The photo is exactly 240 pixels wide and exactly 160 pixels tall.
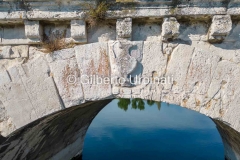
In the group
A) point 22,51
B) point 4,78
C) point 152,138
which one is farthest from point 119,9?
point 152,138

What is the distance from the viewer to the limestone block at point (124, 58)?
1.97 metres

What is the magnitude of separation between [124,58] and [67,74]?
1.82 ft

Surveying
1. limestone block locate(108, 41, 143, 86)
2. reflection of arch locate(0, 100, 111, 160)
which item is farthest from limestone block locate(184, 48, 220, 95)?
reflection of arch locate(0, 100, 111, 160)

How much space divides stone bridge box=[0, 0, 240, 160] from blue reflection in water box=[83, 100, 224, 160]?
3.71m

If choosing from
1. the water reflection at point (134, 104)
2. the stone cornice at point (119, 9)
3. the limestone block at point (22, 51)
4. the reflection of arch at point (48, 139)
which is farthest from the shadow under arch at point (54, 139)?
the water reflection at point (134, 104)

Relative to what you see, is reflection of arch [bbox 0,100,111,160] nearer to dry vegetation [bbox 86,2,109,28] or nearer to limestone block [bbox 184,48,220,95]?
dry vegetation [bbox 86,2,109,28]

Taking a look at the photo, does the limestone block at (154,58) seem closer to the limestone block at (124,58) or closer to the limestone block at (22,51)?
the limestone block at (124,58)

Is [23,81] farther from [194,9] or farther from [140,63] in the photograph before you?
[194,9]

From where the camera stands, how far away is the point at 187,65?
1960 millimetres

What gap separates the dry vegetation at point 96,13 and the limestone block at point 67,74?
0.32 metres

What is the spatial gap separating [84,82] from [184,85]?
917 millimetres

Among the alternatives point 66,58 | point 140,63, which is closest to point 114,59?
point 140,63

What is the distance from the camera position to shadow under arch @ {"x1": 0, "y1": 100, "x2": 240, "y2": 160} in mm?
2705

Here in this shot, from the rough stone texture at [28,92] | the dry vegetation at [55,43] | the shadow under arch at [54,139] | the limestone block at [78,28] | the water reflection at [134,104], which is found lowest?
the water reflection at [134,104]
